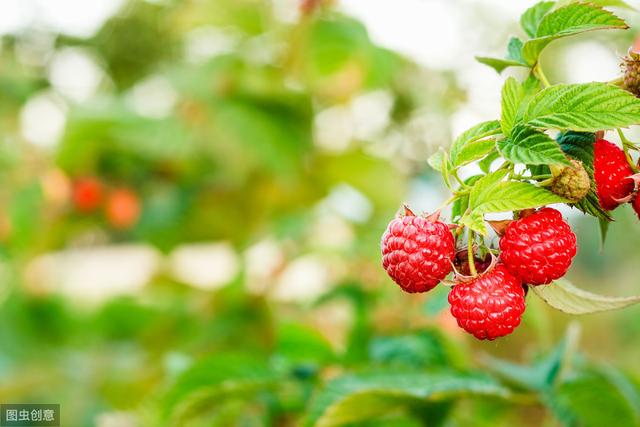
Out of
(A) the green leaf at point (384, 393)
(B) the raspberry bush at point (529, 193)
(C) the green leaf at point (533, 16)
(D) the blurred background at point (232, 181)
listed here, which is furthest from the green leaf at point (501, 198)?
(D) the blurred background at point (232, 181)

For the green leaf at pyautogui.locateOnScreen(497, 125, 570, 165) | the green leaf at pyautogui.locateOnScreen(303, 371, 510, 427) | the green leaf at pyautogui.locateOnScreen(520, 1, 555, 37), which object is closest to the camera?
the green leaf at pyautogui.locateOnScreen(497, 125, 570, 165)

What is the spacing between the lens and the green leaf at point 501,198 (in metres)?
0.37

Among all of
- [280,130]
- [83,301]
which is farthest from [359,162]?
[83,301]

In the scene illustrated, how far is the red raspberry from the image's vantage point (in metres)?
0.40

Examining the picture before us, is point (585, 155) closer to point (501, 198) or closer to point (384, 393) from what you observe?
point (501, 198)

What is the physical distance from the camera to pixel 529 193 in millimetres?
378

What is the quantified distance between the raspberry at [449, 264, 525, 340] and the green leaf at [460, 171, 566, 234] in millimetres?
37

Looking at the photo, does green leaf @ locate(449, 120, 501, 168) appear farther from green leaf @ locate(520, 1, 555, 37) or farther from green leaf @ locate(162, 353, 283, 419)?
green leaf @ locate(162, 353, 283, 419)

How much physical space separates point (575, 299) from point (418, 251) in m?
0.10

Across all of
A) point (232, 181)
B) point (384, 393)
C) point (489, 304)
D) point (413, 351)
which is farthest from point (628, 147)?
point (232, 181)

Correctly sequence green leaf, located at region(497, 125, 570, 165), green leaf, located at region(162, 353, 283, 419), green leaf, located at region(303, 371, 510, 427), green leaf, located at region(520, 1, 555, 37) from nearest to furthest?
green leaf, located at region(497, 125, 570, 165) < green leaf, located at region(520, 1, 555, 37) < green leaf, located at region(303, 371, 510, 427) < green leaf, located at region(162, 353, 283, 419)

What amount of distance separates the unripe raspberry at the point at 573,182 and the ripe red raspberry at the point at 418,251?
68mm


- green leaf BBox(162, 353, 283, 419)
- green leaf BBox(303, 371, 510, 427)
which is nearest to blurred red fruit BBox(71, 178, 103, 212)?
green leaf BBox(162, 353, 283, 419)

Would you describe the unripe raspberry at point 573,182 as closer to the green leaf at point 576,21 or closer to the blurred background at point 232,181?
the green leaf at point 576,21
